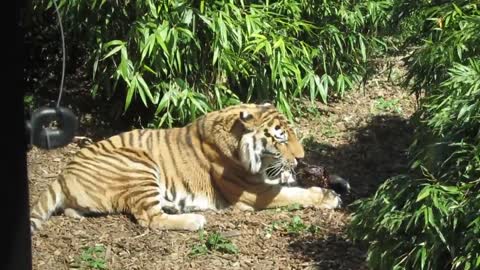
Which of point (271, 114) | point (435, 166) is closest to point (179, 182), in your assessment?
point (271, 114)

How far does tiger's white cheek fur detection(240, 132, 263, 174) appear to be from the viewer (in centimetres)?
609

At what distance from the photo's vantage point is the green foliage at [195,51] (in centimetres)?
666

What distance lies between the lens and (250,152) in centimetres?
610

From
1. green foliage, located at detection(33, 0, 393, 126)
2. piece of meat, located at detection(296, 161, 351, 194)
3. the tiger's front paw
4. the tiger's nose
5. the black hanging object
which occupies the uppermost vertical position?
green foliage, located at detection(33, 0, 393, 126)

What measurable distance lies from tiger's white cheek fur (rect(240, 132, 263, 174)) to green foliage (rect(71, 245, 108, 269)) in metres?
1.16

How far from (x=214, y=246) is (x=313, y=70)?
2.77 m

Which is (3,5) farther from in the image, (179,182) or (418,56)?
(179,182)

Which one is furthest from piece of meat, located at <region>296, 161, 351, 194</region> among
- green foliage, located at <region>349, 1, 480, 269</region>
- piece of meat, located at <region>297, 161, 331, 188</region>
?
green foliage, located at <region>349, 1, 480, 269</region>

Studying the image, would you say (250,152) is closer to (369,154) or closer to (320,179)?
(320,179)

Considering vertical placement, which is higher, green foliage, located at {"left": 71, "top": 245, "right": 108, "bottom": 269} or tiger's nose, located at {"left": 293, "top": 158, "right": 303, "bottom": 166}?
tiger's nose, located at {"left": 293, "top": 158, "right": 303, "bottom": 166}

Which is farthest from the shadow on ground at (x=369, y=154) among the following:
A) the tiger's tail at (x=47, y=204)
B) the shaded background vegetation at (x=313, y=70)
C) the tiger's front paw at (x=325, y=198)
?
the tiger's tail at (x=47, y=204)

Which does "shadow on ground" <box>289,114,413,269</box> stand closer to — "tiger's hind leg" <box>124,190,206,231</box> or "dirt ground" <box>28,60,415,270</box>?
→ "dirt ground" <box>28,60,415,270</box>

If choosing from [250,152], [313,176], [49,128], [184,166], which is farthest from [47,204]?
[49,128]

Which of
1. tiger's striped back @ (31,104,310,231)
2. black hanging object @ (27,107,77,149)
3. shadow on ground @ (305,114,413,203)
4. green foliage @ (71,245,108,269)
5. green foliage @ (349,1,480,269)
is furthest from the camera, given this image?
shadow on ground @ (305,114,413,203)
